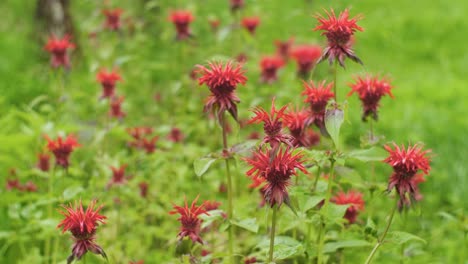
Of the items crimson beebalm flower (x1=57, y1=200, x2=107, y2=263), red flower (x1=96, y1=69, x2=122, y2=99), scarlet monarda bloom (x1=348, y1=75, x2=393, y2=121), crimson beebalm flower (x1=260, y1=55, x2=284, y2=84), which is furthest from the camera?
crimson beebalm flower (x1=260, y1=55, x2=284, y2=84)

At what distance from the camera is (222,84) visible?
1.94m

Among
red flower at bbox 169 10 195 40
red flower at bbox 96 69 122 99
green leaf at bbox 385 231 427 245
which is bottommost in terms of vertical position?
green leaf at bbox 385 231 427 245

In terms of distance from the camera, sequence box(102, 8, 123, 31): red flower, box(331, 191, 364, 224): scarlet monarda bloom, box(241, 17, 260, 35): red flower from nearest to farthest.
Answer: box(331, 191, 364, 224): scarlet monarda bloom < box(241, 17, 260, 35): red flower < box(102, 8, 123, 31): red flower

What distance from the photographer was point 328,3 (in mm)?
7789

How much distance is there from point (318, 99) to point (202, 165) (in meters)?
0.46

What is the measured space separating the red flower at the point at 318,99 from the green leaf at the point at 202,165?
377 mm

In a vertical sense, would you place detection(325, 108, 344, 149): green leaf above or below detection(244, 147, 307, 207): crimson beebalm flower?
above

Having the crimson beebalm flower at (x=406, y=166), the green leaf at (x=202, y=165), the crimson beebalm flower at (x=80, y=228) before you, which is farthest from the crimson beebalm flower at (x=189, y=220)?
the crimson beebalm flower at (x=406, y=166)

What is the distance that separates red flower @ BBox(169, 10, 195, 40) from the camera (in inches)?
143

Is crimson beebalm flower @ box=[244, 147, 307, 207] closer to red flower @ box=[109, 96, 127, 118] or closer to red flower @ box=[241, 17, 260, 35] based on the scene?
red flower @ box=[109, 96, 127, 118]

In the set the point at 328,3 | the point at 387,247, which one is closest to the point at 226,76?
the point at 387,247

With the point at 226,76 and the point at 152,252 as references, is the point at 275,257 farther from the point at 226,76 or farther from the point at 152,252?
the point at 152,252

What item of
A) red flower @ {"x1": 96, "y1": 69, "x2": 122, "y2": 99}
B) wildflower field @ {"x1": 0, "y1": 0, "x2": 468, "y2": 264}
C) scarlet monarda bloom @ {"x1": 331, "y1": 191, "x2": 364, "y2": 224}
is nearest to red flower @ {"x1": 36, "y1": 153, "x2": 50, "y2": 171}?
wildflower field @ {"x1": 0, "y1": 0, "x2": 468, "y2": 264}

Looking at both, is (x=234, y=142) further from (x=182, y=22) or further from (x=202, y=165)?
(x=202, y=165)
